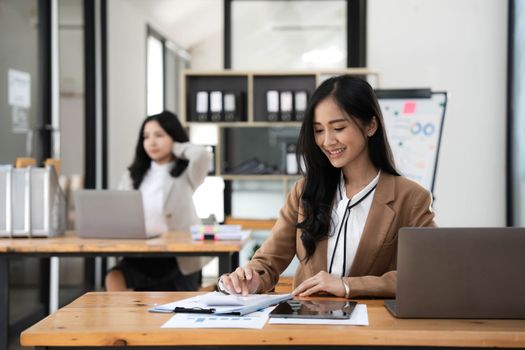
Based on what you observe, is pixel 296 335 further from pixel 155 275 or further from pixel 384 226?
pixel 155 275

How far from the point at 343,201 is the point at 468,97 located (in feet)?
12.5

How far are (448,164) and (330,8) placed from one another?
1793 mm

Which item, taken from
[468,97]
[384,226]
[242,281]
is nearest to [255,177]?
[468,97]

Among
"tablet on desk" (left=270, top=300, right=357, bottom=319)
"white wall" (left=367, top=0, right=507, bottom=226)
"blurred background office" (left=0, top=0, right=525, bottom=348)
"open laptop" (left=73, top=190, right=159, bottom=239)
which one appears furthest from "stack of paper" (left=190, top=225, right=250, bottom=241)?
"white wall" (left=367, top=0, right=507, bottom=226)

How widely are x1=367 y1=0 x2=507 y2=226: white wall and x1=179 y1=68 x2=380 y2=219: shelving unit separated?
1.84ft

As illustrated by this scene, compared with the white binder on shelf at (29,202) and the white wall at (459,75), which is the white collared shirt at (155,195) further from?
the white wall at (459,75)

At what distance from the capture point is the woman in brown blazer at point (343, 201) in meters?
2.30

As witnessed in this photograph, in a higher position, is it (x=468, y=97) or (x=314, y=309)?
(x=468, y=97)

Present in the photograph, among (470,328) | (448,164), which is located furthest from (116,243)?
(448,164)

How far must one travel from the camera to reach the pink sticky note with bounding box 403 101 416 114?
5.01m

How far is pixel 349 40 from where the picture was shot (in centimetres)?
645

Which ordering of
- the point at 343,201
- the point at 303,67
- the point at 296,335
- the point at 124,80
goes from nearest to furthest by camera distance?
1. the point at 296,335
2. the point at 343,201
3. the point at 303,67
4. the point at 124,80

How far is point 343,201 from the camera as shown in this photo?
2414 mm

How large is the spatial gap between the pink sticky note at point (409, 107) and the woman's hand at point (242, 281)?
9.80 feet
